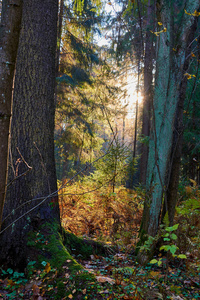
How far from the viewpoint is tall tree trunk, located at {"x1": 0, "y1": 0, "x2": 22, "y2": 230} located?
1027mm

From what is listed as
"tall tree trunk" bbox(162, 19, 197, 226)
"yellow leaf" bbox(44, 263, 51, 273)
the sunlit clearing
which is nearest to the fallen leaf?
"yellow leaf" bbox(44, 263, 51, 273)

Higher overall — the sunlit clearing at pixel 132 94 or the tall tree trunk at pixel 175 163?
the sunlit clearing at pixel 132 94

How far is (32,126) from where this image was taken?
3.03 metres

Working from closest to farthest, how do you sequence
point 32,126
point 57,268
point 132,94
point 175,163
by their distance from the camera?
point 57,268 → point 32,126 → point 175,163 → point 132,94

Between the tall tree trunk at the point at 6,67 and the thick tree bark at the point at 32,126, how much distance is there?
1.88 metres

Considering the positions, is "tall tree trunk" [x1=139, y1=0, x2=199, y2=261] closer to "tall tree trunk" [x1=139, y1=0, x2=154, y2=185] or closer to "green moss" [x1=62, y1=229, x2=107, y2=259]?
"tall tree trunk" [x1=139, y1=0, x2=154, y2=185]

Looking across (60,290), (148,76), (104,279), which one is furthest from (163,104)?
(60,290)

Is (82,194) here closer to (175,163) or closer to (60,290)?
(60,290)

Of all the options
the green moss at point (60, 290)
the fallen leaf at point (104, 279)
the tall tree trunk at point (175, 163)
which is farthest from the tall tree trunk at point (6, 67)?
the tall tree trunk at point (175, 163)

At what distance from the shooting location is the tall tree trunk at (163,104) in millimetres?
3381

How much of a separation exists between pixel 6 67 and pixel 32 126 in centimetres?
206

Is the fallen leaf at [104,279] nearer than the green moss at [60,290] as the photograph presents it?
No

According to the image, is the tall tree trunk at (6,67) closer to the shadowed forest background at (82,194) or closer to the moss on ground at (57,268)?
the shadowed forest background at (82,194)

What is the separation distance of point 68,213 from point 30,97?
3252 millimetres
